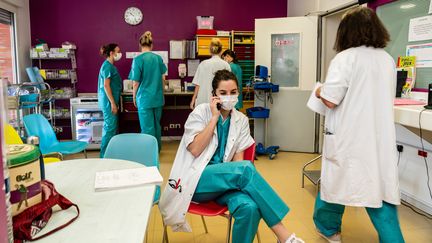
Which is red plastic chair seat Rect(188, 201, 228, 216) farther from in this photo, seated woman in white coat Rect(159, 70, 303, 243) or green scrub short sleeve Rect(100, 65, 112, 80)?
green scrub short sleeve Rect(100, 65, 112, 80)

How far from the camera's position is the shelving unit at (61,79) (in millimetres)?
5292

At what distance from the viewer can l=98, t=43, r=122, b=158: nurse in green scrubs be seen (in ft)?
14.4

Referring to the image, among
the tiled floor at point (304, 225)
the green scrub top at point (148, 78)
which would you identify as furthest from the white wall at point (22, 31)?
the tiled floor at point (304, 225)

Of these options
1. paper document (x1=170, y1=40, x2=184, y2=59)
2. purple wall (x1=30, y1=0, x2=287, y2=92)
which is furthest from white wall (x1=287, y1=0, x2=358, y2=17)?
paper document (x1=170, y1=40, x2=184, y2=59)

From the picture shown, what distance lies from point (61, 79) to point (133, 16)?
1504 millimetres

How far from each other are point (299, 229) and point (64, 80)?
4497 mm

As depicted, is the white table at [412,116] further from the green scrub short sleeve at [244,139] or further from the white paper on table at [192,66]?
the white paper on table at [192,66]

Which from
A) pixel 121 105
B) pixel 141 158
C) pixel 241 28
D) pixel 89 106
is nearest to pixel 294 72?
pixel 241 28

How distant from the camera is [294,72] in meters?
5.04

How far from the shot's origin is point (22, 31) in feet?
17.2

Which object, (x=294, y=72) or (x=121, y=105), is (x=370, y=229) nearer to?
(x=294, y=72)

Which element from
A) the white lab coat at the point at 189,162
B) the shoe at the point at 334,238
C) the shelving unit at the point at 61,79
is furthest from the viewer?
the shelving unit at the point at 61,79

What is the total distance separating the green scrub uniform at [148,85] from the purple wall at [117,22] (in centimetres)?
157

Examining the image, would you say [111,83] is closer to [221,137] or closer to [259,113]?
[259,113]
